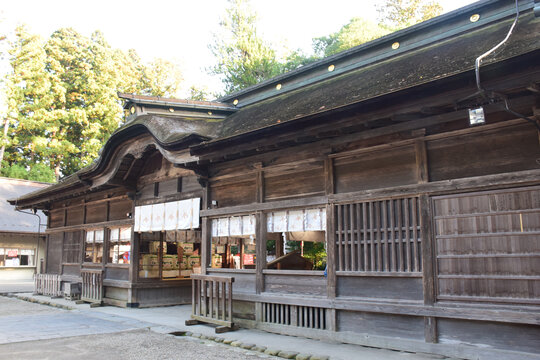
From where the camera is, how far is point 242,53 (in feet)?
105

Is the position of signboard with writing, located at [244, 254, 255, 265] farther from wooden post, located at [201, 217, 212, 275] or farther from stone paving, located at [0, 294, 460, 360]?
wooden post, located at [201, 217, 212, 275]

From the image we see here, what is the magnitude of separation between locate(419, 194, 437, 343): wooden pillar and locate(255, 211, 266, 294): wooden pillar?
11.9ft

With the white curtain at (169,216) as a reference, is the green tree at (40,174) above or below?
above

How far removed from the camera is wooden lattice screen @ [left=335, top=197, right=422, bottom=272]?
6922 millimetres

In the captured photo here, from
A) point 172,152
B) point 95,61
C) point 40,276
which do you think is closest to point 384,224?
point 172,152

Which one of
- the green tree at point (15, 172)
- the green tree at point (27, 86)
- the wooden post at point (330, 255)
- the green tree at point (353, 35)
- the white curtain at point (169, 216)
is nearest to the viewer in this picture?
the wooden post at point (330, 255)

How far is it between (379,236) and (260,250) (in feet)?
9.60

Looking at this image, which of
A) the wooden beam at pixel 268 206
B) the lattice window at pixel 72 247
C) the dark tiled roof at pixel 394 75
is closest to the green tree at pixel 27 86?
the lattice window at pixel 72 247

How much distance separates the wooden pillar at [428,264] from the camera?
6.52m

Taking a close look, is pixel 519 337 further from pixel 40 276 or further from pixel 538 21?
pixel 40 276

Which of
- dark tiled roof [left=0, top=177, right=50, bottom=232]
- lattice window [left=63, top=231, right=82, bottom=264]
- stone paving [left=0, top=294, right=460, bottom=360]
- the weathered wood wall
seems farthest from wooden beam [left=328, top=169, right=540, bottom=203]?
dark tiled roof [left=0, top=177, right=50, bottom=232]

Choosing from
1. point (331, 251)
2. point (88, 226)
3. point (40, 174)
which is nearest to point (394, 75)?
point (331, 251)

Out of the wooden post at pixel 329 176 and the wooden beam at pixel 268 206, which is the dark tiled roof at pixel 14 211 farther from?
the wooden post at pixel 329 176

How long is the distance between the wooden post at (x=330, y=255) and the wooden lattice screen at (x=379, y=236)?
74 mm
